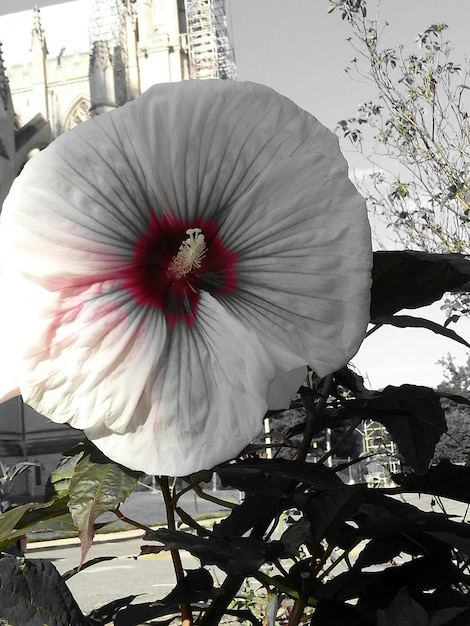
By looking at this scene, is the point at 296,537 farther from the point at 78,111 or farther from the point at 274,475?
the point at 78,111

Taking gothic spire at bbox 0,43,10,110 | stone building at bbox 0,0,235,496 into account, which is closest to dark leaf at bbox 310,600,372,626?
gothic spire at bbox 0,43,10,110

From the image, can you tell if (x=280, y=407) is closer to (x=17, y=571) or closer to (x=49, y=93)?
(x=17, y=571)

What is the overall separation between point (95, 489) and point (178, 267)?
0.09m

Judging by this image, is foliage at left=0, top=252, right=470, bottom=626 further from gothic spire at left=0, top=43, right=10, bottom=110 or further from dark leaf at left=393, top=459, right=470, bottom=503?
gothic spire at left=0, top=43, right=10, bottom=110

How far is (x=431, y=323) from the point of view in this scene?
40cm

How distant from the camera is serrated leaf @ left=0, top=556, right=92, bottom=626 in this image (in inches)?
13.1

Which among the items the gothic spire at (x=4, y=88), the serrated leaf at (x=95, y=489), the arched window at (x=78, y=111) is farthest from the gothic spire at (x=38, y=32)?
the serrated leaf at (x=95, y=489)

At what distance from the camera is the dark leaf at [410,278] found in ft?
1.13

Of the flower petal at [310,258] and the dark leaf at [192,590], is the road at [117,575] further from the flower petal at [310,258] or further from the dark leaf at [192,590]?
the flower petal at [310,258]

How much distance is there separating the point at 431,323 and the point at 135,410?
7.5 inches

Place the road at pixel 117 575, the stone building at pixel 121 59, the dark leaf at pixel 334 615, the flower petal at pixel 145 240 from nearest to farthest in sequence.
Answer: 1. the flower petal at pixel 145 240
2. the dark leaf at pixel 334 615
3. the road at pixel 117 575
4. the stone building at pixel 121 59

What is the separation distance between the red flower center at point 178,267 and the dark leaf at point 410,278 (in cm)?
8

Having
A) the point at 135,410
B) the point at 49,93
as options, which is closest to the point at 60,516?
the point at 135,410

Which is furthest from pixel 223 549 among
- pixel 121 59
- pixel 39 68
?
pixel 39 68
